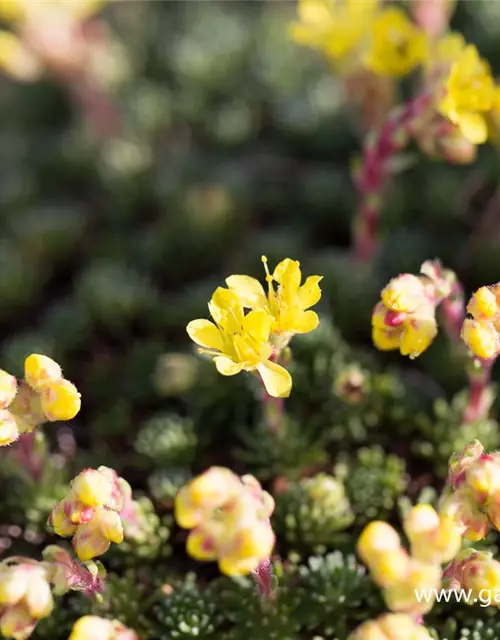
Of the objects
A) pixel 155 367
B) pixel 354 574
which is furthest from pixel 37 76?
pixel 354 574

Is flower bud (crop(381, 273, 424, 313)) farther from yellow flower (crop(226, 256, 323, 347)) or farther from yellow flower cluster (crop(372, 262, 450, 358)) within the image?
yellow flower (crop(226, 256, 323, 347))

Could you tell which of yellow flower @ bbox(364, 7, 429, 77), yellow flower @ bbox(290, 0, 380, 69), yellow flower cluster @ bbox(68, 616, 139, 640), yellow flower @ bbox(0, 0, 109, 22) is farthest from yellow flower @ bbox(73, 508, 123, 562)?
yellow flower @ bbox(0, 0, 109, 22)

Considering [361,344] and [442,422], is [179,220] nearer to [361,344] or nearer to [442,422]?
[361,344]

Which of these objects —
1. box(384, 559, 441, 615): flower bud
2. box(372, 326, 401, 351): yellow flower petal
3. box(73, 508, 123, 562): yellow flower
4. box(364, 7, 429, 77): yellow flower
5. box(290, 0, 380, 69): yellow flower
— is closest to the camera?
box(384, 559, 441, 615): flower bud

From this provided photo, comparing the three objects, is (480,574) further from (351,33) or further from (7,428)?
(351,33)

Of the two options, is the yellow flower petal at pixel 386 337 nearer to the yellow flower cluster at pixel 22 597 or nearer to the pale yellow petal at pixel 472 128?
the pale yellow petal at pixel 472 128

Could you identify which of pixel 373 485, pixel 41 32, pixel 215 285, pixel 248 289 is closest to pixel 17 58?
pixel 41 32

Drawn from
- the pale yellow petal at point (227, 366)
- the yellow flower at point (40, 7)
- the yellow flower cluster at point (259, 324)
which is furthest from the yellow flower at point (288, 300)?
the yellow flower at point (40, 7)

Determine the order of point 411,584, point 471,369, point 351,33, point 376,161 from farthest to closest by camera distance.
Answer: point 351,33
point 376,161
point 471,369
point 411,584
